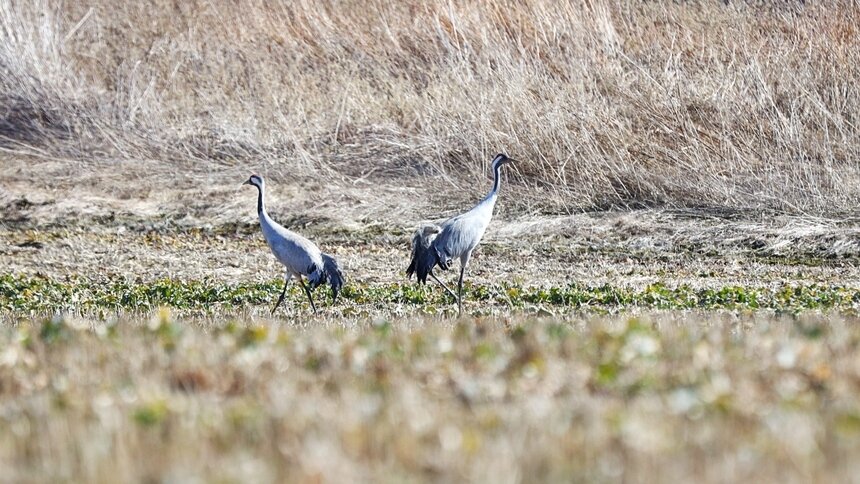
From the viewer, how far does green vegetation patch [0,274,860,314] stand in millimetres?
10109

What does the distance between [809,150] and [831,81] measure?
3.50 feet

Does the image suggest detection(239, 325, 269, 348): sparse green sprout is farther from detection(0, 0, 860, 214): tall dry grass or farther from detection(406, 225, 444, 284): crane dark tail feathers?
detection(0, 0, 860, 214): tall dry grass

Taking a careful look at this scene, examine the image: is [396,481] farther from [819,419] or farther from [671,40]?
[671,40]

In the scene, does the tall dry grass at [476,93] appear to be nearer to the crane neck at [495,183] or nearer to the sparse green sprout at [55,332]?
the crane neck at [495,183]

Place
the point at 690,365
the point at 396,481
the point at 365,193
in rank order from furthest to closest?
1. the point at 365,193
2. the point at 690,365
3. the point at 396,481

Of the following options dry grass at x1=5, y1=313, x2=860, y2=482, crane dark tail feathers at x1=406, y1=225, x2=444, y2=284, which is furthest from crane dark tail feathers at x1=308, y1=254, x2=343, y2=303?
dry grass at x1=5, y1=313, x2=860, y2=482

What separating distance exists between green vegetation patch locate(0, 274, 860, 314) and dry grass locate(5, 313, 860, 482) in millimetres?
3785

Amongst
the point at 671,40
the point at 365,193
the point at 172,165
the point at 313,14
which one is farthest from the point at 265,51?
the point at 671,40

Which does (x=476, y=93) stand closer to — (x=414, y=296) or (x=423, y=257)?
(x=423, y=257)

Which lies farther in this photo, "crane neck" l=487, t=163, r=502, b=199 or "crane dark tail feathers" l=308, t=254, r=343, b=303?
"crane neck" l=487, t=163, r=502, b=199

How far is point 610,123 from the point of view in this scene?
1522 cm

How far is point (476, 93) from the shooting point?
16.1 metres

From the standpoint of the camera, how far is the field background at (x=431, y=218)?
13.6 feet

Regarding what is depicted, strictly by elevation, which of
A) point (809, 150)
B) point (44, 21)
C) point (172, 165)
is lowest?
point (809, 150)
